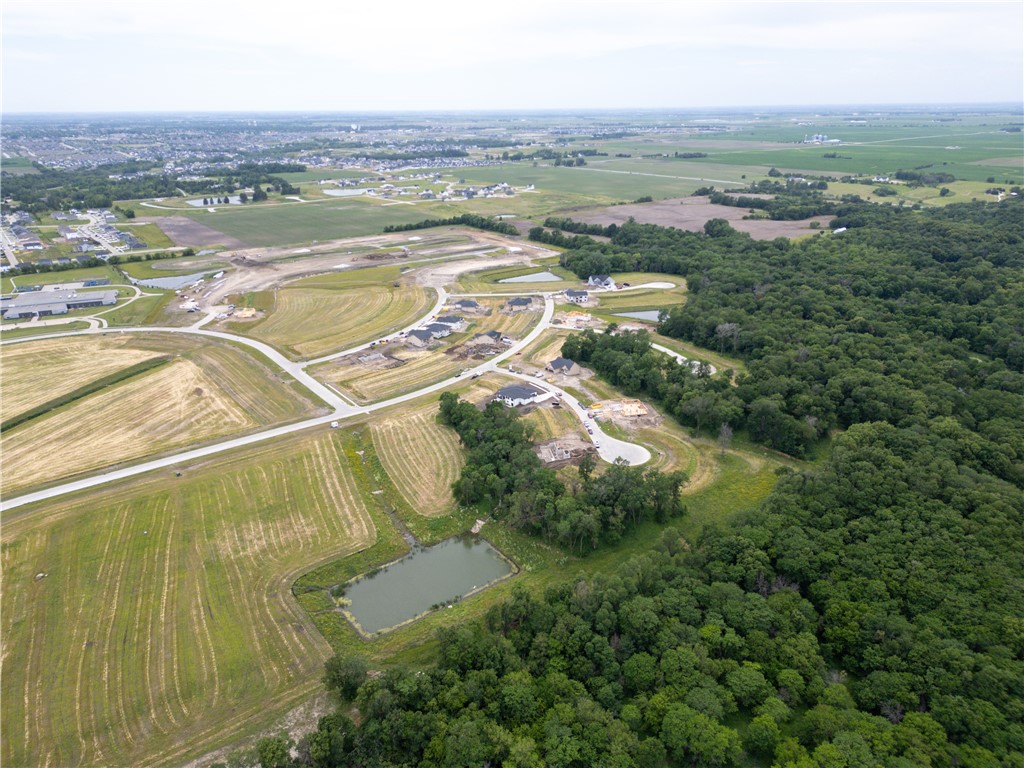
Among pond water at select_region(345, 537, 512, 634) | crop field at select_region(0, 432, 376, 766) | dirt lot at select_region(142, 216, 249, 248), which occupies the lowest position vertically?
pond water at select_region(345, 537, 512, 634)

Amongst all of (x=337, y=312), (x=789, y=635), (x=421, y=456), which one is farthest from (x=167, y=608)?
(x=337, y=312)

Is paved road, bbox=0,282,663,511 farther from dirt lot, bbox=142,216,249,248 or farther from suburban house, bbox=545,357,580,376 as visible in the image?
dirt lot, bbox=142,216,249,248

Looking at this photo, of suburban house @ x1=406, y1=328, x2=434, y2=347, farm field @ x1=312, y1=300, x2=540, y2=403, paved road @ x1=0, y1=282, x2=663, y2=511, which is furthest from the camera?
suburban house @ x1=406, y1=328, x2=434, y2=347

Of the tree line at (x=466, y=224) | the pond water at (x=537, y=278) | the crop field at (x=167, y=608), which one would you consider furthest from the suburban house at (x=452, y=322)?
the tree line at (x=466, y=224)

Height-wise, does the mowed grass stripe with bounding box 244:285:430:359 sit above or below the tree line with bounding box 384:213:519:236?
below

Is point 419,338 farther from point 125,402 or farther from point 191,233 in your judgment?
point 191,233

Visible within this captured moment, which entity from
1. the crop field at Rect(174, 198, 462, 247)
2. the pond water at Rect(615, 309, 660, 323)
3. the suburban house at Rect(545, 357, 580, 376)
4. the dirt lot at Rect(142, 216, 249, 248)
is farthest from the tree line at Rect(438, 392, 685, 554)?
the dirt lot at Rect(142, 216, 249, 248)
